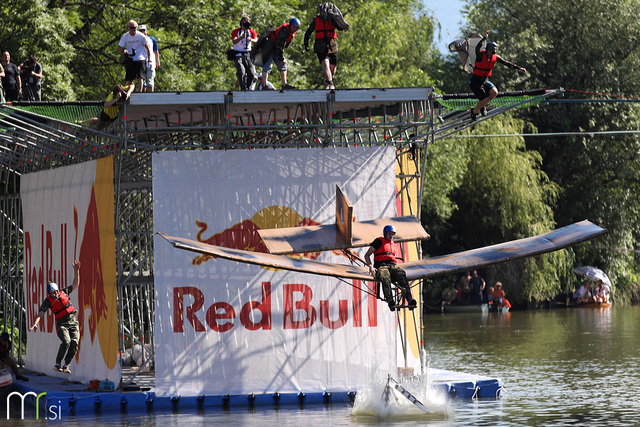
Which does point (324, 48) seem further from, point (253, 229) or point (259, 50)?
point (253, 229)

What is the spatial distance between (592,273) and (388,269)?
32602 millimetres

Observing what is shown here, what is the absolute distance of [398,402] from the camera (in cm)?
1886

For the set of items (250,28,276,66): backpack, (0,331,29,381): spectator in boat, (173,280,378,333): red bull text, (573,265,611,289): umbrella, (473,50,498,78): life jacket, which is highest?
(250,28,276,66): backpack

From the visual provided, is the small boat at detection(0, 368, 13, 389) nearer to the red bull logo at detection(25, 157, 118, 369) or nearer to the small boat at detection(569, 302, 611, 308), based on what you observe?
the red bull logo at detection(25, 157, 118, 369)

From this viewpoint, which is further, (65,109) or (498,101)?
(498,101)

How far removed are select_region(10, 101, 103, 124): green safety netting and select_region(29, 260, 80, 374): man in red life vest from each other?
277cm

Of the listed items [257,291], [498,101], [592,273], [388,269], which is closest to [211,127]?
[257,291]

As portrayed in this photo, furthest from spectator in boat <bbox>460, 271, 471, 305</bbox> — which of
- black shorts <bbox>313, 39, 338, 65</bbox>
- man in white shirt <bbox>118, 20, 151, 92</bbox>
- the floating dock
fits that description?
the floating dock

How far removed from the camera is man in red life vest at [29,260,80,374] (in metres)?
22.0

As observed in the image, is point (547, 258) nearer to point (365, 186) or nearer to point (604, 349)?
point (604, 349)

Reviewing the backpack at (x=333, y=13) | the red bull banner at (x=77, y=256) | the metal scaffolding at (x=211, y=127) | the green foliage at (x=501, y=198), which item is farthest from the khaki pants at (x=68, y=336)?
the green foliage at (x=501, y=198)

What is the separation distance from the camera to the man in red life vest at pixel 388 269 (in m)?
17.3

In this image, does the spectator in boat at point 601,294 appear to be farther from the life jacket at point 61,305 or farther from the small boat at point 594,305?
the life jacket at point 61,305

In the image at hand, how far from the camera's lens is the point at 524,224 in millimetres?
47656
